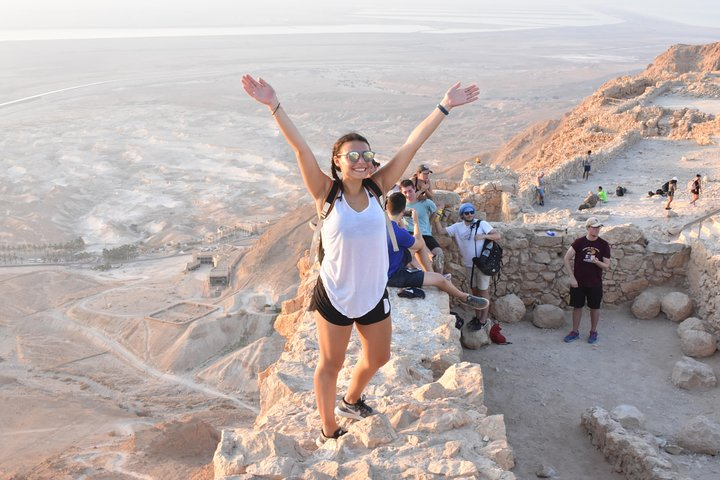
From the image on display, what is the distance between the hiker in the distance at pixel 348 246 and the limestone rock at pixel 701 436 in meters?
2.97

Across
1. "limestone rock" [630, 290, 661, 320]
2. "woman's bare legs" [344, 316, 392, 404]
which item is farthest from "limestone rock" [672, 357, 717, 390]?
"woman's bare legs" [344, 316, 392, 404]

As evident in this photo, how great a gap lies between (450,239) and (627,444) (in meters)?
3.08

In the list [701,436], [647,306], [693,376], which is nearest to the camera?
[701,436]

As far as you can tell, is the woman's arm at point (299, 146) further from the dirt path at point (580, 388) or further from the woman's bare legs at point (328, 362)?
the dirt path at point (580, 388)

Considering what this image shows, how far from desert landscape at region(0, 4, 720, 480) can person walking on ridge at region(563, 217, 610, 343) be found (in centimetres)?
35

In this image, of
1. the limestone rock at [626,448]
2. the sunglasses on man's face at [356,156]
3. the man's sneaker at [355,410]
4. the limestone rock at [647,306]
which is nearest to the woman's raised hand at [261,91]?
the sunglasses on man's face at [356,156]

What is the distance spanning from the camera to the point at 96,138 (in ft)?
189

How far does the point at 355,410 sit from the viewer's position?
403 cm

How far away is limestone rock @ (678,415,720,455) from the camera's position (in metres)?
5.18

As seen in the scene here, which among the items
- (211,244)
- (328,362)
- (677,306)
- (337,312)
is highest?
(337,312)

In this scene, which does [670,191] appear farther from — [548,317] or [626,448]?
[626,448]

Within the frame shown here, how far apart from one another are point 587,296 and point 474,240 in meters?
1.29

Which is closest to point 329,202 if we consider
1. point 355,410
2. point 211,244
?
point 355,410

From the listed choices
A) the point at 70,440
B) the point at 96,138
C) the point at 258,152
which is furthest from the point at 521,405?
the point at 96,138
